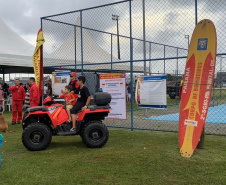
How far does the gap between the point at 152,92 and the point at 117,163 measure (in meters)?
3.24

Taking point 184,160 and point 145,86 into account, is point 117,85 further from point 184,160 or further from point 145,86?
point 184,160

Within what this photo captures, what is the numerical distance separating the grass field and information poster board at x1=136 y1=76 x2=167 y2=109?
3.65 feet

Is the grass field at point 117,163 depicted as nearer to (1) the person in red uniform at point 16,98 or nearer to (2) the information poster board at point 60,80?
(2) the information poster board at point 60,80

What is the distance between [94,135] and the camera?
248 inches

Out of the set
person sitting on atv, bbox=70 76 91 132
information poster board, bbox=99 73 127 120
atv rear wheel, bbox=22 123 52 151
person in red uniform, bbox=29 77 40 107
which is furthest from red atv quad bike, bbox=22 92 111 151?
person in red uniform, bbox=29 77 40 107

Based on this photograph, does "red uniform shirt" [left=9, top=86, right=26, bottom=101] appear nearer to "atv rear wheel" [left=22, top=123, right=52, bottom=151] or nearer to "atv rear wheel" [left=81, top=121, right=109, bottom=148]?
"atv rear wheel" [left=22, top=123, right=52, bottom=151]

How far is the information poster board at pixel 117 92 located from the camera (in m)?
8.27

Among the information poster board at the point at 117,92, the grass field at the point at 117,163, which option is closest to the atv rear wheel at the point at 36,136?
the grass field at the point at 117,163

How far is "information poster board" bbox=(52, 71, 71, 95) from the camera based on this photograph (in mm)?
9748

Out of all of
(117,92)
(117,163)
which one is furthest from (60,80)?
(117,163)

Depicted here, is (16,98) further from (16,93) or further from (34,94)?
(34,94)

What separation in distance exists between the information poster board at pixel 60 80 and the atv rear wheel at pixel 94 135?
12.3ft

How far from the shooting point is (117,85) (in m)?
8.38

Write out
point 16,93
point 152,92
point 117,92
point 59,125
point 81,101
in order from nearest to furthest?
point 59,125 < point 81,101 < point 152,92 < point 117,92 < point 16,93
